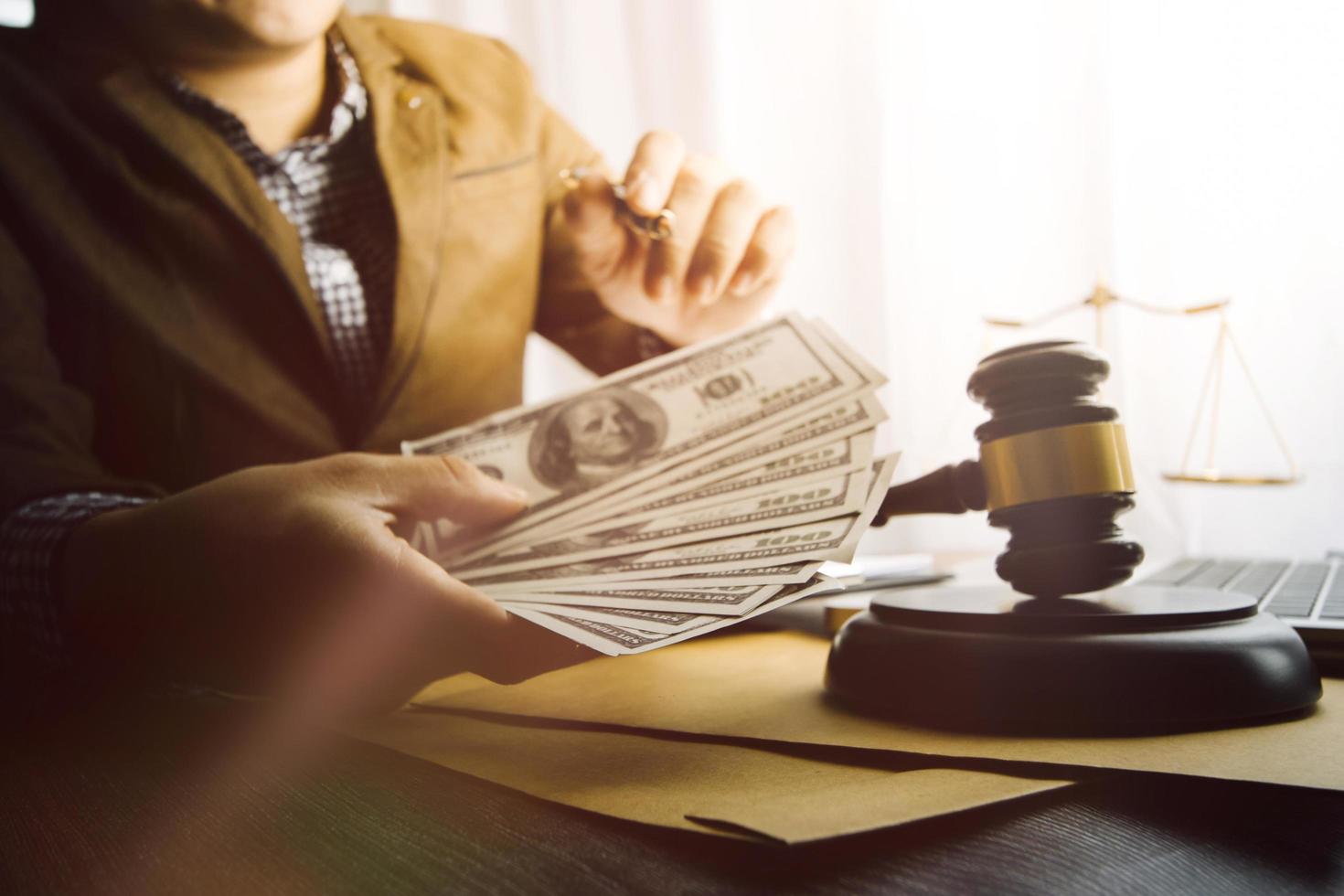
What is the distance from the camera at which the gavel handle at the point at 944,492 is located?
17.1 inches

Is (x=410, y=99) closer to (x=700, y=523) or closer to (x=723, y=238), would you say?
(x=723, y=238)

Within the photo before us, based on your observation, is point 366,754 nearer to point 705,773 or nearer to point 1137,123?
point 705,773

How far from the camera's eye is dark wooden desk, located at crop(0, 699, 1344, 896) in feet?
0.78

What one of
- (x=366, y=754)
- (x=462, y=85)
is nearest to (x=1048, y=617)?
(x=366, y=754)

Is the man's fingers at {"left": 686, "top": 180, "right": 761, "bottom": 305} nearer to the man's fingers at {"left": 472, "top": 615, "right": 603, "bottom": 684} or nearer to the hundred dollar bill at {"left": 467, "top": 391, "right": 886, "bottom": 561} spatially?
the hundred dollar bill at {"left": 467, "top": 391, "right": 886, "bottom": 561}

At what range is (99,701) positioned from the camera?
0.54m

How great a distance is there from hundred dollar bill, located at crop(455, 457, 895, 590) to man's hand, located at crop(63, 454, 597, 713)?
0.08 meters

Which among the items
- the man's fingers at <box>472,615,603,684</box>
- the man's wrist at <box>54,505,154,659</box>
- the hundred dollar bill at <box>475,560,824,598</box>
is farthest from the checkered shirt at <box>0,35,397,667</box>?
the man's fingers at <box>472,615,603,684</box>

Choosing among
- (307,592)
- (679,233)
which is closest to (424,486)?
(307,592)

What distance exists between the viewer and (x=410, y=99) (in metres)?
1.14

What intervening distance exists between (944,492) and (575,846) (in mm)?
264

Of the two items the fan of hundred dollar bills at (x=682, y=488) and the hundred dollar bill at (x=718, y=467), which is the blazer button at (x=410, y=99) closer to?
the fan of hundred dollar bills at (x=682, y=488)

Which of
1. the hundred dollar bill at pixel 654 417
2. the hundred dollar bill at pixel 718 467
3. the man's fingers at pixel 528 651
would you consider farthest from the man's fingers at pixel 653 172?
the man's fingers at pixel 528 651

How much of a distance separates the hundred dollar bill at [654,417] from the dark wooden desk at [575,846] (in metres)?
0.27
